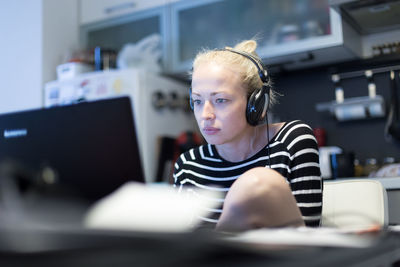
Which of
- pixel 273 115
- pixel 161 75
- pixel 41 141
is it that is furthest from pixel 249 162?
pixel 161 75

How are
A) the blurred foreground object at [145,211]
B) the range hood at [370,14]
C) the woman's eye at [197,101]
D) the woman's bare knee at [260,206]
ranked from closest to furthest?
the blurred foreground object at [145,211], the woman's bare knee at [260,206], the woman's eye at [197,101], the range hood at [370,14]

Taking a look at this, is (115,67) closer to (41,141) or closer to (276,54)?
(276,54)

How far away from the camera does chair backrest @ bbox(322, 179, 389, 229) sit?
1.05 metres

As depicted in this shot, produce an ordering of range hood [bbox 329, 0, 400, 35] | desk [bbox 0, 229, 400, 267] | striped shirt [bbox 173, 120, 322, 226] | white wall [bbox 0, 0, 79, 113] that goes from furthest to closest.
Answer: white wall [bbox 0, 0, 79, 113], range hood [bbox 329, 0, 400, 35], striped shirt [bbox 173, 120, 322, 226], desk [bbox 0, 229, 400, 267]

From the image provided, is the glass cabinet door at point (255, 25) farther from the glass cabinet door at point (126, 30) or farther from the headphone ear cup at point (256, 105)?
the headphone ear cup at point (256, 105)

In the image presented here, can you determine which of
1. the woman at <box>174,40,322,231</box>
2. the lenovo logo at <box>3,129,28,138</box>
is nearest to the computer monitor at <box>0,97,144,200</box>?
the lenovo logo at <box>3,129,28,138</box>

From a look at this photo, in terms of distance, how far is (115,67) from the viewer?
8.84ft

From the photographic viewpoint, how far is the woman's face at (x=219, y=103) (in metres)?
1.06

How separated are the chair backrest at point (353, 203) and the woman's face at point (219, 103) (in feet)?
0.94

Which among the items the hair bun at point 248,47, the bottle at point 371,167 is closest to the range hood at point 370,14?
the bottle at point 371,167

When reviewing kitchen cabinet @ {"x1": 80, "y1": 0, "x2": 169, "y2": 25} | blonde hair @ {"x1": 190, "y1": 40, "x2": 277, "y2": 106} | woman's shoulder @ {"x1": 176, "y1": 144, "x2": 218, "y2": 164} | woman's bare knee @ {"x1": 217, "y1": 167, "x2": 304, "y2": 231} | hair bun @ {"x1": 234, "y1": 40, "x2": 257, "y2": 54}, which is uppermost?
kitchen cabinet @ {"x1": 80, "y1": 0, "x2": 169, "y2": 25}

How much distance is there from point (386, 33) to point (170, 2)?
121 centimetres

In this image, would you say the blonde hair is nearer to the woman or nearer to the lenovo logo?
the woman

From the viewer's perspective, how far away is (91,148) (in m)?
0.58
